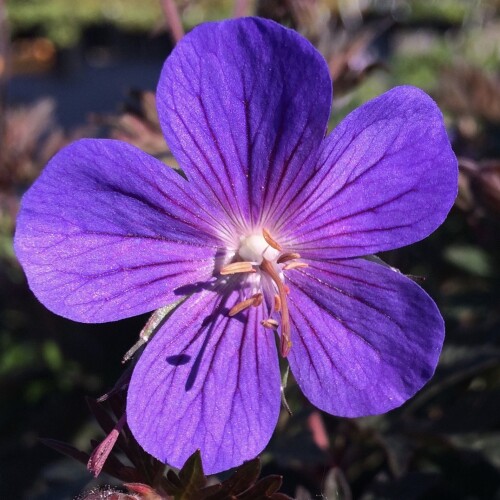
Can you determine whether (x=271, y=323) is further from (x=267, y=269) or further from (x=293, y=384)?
(x=293, y=384)

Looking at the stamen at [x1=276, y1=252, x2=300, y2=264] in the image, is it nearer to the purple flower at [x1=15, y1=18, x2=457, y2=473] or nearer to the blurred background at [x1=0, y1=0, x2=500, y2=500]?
the purple flower at [x1=15, y1=18, x2=457, y2=473]

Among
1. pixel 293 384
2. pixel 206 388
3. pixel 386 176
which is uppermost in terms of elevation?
pixel 386 176

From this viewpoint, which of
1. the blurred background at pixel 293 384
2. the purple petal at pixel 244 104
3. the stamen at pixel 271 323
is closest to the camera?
the purple petal at pixel 244 104

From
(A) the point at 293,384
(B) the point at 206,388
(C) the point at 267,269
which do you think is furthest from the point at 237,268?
(A) the point at 293,384

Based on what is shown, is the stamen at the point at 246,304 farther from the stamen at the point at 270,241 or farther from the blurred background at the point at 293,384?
the blurred background at the point at 293,384

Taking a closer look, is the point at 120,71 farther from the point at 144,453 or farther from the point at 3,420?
the point at 144,453

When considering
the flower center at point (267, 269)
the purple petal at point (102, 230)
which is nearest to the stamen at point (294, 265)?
the flower center at point (267, 269)
